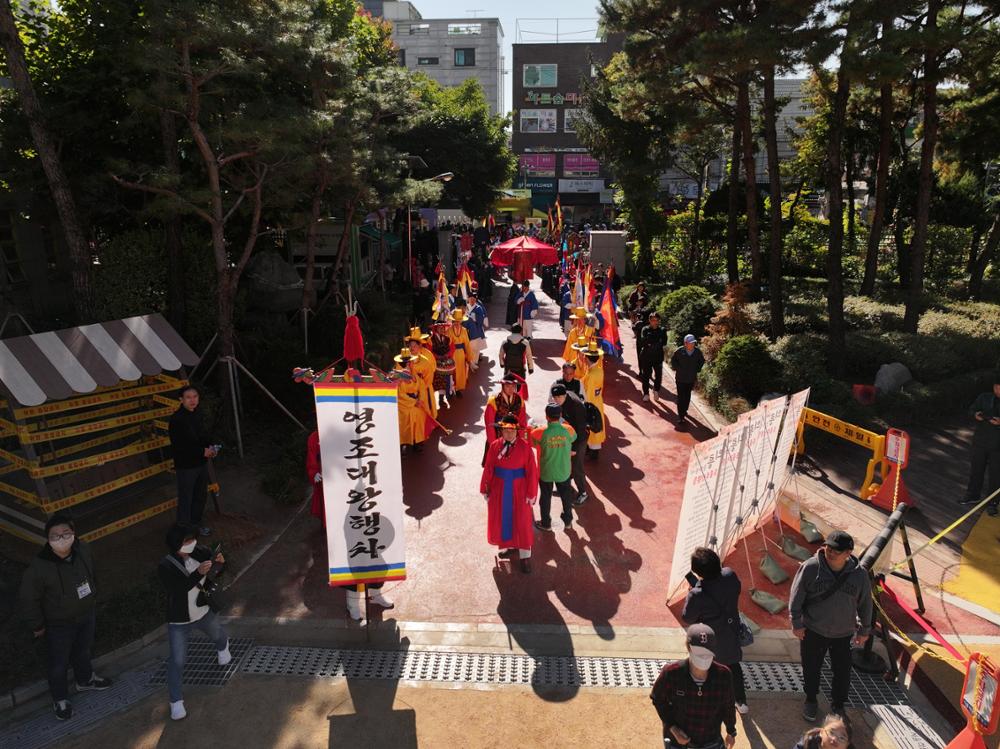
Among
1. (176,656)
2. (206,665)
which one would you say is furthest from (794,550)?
(176,656)

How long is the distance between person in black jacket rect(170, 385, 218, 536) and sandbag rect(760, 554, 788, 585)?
566cm

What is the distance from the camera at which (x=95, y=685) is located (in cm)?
539

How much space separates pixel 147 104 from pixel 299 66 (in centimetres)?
205

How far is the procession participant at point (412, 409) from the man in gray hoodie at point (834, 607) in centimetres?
598

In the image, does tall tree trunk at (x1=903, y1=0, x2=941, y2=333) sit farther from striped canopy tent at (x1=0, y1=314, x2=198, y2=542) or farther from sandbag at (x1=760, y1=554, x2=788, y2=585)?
striped canopy tent at (x1=0, y1=314, x2=198, y2=542)

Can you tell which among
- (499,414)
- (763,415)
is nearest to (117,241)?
(499,414)

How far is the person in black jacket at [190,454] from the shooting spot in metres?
7.18

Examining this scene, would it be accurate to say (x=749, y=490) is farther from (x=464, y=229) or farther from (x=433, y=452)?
(x=464, y=229)

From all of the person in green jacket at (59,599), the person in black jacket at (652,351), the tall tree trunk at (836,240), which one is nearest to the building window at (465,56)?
the tall tree trunk at (836,240)

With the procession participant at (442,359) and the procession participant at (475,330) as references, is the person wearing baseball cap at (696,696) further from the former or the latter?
the procession participant at (475,330)

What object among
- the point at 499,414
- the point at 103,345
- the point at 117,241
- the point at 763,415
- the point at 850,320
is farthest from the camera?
the point at 850,320

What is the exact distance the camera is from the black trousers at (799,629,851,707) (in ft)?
15.7

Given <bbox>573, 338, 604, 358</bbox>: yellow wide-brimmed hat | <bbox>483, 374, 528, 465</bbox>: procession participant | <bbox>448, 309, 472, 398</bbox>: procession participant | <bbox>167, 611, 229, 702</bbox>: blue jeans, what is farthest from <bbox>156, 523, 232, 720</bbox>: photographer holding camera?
<bbox>448, 309, 472, 398</bbox>: procession participant

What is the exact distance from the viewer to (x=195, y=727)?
196 inches
